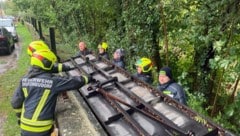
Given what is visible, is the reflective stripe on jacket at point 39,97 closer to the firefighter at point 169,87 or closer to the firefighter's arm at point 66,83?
the firefighter's arm at point 66,83

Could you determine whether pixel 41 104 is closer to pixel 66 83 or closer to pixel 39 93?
pixel 39 93

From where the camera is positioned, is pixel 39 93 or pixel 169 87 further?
pixel 169 87

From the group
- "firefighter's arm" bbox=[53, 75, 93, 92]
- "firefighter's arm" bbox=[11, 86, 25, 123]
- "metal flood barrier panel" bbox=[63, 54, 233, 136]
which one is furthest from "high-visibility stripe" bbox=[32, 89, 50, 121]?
"metal flood barrier panel" bbox=[63, 54, 233, 136]

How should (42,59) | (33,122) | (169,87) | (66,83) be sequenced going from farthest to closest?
(169,87)
(66,83)
(33,122)
(42,59)

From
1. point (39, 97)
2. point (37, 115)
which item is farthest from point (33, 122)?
point (39, 97)

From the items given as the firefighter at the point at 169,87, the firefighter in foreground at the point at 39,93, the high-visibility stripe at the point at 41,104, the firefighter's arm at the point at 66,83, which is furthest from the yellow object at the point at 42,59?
the firefighter at the point at 169,87

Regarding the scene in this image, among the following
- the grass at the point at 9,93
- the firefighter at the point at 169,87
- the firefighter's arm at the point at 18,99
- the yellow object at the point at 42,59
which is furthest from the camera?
the grass at the point at 9,93

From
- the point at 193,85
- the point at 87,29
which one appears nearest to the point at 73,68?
the point at 193,85

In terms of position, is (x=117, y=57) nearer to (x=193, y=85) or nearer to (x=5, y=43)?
(x=193, y=85)

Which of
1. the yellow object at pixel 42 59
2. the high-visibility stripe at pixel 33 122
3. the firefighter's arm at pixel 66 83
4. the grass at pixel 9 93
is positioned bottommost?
the grass at pixel 9 93

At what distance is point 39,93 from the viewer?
15.2 feet

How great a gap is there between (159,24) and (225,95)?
3063 mm

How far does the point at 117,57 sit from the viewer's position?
891 cm

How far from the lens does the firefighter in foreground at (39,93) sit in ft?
15.1
